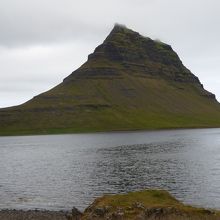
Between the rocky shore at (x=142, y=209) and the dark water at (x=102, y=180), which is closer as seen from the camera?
the rocky shore at (x=142, y=209)

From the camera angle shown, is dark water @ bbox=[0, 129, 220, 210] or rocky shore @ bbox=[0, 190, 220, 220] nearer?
rocky shore @ bbox=[0, 190, 220, 220]

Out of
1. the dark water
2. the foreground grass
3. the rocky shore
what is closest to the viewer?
the rocky shore

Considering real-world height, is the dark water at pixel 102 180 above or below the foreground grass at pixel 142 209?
below

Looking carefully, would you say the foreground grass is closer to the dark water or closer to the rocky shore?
the rocky shore

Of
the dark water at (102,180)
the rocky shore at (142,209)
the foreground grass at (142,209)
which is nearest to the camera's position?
the rocky shore at (142,209)

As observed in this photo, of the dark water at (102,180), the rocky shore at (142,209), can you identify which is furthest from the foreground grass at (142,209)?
the dark water at (102,180)

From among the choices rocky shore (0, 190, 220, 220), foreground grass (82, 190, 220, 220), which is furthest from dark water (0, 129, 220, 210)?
rocky shore (0, 190, 220, 220)

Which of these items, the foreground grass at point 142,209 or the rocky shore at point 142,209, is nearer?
the rocky shore at point 142,209

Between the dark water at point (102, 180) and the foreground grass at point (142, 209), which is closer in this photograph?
the foreground grass at point (142, 209)

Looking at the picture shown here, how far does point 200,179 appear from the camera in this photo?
8331 cm

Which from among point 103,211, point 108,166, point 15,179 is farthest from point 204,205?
point 108,166

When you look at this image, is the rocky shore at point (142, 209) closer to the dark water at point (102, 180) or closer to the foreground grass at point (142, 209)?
the foreground grass at point (142, 209)

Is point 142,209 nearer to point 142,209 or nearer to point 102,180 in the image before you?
point 142,209

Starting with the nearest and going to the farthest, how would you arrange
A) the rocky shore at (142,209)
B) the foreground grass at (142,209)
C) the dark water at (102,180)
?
1. the rocky shore at (142,209)
2. the foreground grass at (142,209)
3. the dark water at (102,180)
